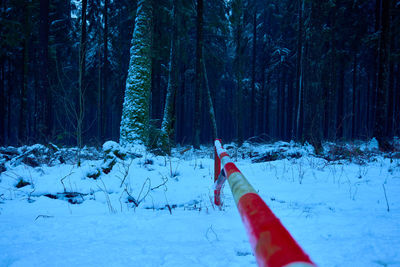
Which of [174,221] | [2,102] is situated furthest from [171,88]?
[2,102]

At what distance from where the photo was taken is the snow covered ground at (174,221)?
5.89 feet

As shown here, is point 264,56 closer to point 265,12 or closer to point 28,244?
point 265,12

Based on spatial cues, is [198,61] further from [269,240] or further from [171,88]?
[269,240]

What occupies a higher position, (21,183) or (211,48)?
(211,48)

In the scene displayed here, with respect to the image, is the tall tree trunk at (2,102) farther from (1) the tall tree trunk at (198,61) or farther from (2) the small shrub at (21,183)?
(2) the small shrub at (21,183)

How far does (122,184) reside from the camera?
3902 millimetres

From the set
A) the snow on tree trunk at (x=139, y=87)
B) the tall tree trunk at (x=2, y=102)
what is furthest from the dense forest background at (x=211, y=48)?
the snow on tree trunk at (x=139, y=87)

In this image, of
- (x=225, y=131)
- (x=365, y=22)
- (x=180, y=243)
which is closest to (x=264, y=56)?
(x=365, y=22)

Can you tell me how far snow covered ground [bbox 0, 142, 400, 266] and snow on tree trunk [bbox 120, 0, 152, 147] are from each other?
70.7 inches

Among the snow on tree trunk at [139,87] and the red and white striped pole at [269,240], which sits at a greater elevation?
the snow on tree trunk at [139,87]

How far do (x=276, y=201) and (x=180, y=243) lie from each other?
1.93 meters

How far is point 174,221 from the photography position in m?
2.59

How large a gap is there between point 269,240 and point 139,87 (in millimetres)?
6685

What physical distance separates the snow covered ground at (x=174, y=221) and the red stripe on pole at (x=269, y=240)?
52.0 inches
